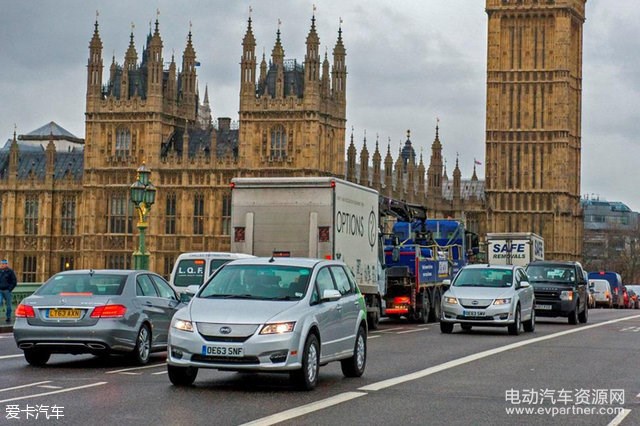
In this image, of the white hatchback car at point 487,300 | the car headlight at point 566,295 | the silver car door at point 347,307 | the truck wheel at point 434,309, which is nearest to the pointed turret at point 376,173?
the truck wheel at point 434,309

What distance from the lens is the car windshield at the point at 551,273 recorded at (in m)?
35.0

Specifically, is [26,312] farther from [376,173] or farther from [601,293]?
[376,173]

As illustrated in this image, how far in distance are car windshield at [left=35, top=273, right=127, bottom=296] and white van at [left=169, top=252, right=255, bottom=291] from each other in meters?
7.70

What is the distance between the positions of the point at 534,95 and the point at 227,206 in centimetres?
3056

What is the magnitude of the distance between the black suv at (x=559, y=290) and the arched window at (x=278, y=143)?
3968 cm

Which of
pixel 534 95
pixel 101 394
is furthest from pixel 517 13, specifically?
pixel 101 394

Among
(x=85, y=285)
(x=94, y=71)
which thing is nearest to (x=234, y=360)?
(x=85, y=285)

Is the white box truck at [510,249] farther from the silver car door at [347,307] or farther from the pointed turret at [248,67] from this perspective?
the silver car door at [347,307]

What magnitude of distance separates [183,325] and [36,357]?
457cm

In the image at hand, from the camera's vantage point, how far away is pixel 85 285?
722 inches

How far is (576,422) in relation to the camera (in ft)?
41.1

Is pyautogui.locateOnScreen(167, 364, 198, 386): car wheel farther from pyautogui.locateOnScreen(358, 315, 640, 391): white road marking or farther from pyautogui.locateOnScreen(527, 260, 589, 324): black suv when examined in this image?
pyautogui.locateOnScreen(527, 260, 589, 324): black suv

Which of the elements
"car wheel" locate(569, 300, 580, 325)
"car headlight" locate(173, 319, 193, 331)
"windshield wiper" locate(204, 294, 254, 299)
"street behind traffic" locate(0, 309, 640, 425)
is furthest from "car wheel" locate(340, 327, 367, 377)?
"car wheel" locate(569, 300, 580, 325)

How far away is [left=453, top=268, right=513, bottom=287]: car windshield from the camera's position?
28.5m
